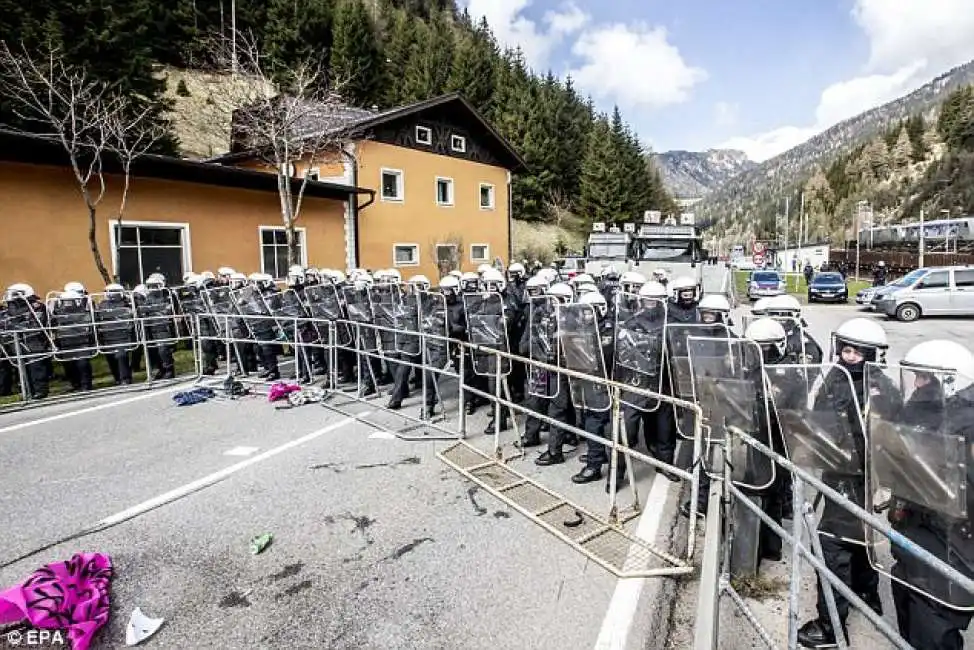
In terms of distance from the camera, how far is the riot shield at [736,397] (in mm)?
3346

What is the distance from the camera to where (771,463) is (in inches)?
128

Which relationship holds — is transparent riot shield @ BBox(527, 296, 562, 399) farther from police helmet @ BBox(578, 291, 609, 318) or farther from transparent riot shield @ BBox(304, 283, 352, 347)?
transparent riot shield @ BBox(304, 283, 352, 347)

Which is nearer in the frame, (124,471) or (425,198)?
(124,471)

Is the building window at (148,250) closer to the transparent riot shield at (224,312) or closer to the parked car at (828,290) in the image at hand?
the transparent riot shield at (224,312)

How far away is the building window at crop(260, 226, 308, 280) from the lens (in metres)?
16.0

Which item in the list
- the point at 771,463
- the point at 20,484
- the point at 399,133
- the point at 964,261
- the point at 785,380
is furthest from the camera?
the point at 964,261

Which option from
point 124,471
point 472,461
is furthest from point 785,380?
point 124,471

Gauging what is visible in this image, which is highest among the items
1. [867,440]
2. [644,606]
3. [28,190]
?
[28,190]

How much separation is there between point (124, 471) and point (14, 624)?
95.1 inches

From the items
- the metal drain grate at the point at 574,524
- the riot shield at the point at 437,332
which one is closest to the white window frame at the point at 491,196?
the riot shield at the point at 437,332

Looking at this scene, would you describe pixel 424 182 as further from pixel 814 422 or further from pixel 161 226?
pixel 814 422

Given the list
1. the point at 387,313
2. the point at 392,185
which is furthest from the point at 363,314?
the point at 392,185

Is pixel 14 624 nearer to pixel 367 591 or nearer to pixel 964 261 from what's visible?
pixel 367 591

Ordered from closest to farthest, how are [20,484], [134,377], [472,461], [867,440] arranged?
[867,440] → [20,484] → [472,461] → [134,377]
